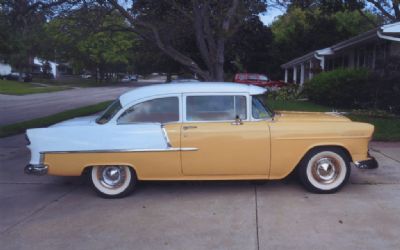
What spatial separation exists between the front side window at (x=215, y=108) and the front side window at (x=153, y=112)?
206 millimetres

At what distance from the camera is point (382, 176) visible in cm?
778

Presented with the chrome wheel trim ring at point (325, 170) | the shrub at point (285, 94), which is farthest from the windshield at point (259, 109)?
the shrub at point (285, 94)

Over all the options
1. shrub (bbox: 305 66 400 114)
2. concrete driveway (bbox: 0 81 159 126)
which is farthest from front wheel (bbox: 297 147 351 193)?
Answer: concrete driveway (bbox: 0 81 159 126)

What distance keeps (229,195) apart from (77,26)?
7523mm

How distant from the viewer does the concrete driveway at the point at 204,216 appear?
5098 millimetres

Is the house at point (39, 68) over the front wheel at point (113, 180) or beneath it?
over

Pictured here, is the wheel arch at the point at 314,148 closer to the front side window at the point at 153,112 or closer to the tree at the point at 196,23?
the front side window at the point at 153,112

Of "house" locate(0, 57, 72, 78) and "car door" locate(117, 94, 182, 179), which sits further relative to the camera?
"house" locate(0, 57, 72, 78)

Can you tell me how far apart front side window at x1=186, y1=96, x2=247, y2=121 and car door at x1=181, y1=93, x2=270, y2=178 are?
3 cm

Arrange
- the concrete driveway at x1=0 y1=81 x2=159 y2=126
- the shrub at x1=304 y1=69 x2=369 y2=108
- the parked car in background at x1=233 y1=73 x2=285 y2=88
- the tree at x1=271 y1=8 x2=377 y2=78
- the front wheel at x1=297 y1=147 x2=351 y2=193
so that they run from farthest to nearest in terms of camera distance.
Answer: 1. the tree at x1=271 y1=8 x2=377 y2=78
2. the parked car in background at x1=233 y1=73 x2=285 y2=88
3. the concrete driveway at x1=0 y1=81 x2=159 y2=126
4. the shrub at x1=304 y1=69 x2=369 y2=108
5. the front wheel at x1=297 y1=147 x2=351 y2=193

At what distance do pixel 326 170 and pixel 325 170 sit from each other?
15 millimetres

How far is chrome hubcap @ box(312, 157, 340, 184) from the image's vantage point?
6809mm

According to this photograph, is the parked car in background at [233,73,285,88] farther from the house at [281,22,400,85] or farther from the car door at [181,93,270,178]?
the car door at [181,93,270,178]

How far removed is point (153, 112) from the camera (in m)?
6.86
